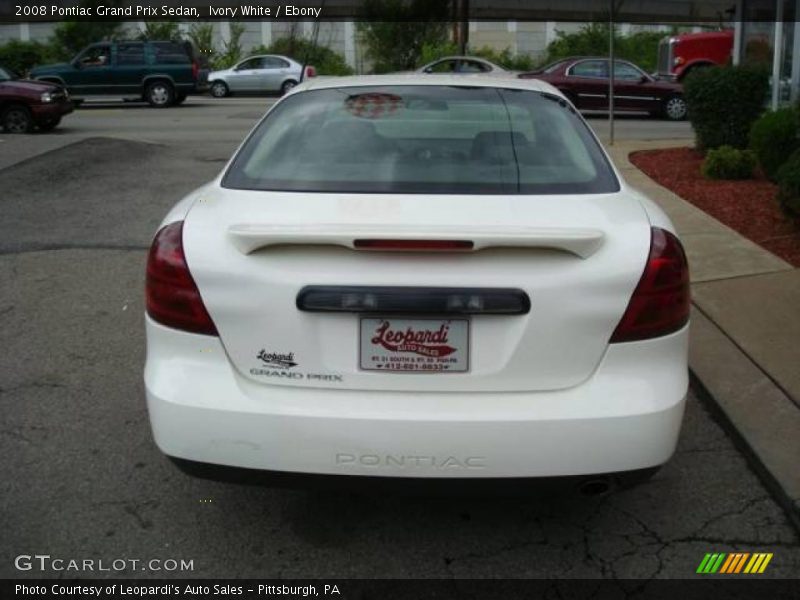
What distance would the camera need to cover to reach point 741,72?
1152 cm

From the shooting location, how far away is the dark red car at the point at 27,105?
16.9m

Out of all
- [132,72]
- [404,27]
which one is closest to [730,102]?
[132,72]

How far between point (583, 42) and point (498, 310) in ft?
136

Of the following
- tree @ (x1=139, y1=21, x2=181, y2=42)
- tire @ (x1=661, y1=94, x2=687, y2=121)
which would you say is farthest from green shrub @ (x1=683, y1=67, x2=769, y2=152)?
tree @ (x1=139, y1=21, x2=181, y2=42)

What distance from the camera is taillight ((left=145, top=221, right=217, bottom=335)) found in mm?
2939

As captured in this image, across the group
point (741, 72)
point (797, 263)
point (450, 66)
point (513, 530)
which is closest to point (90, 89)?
point (450, 66)

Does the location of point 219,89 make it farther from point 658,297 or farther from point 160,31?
point 658,297

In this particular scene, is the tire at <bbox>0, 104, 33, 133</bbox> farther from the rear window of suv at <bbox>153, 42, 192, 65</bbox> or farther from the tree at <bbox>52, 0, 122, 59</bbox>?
the tree at <bbox>52, 0, 122, 59</bbox>

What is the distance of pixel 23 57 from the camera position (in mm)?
39188

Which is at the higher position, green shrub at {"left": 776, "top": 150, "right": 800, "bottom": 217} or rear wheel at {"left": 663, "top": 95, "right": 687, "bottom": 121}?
green shrub at {"left": 776, "top": 150, "right": 800, "bottom": 217}

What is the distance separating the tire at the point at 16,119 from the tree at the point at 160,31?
25.7 m

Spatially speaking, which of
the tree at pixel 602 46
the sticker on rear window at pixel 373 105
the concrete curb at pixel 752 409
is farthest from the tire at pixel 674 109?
the sticker on rear window at pixel 373 105

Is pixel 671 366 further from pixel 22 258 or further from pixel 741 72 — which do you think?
pixel 741 72

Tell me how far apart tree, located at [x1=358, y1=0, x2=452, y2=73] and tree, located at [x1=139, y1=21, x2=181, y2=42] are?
9.37 m
